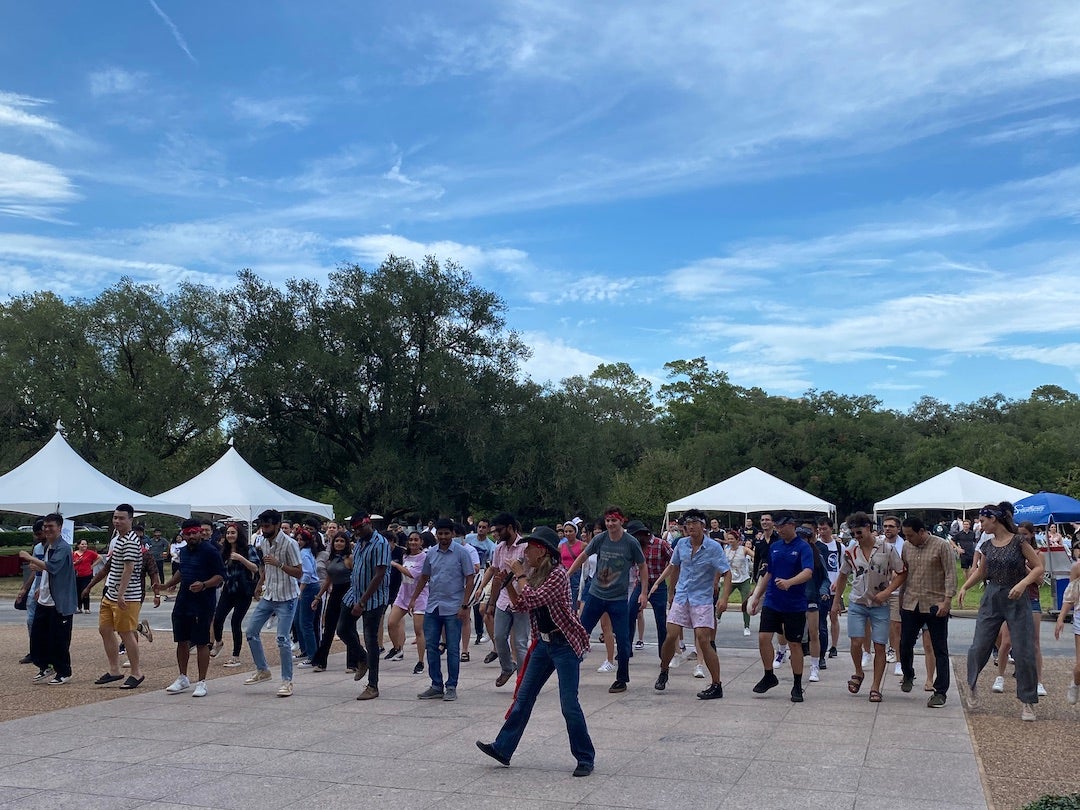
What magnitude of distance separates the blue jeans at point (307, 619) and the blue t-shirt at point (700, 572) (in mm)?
4993

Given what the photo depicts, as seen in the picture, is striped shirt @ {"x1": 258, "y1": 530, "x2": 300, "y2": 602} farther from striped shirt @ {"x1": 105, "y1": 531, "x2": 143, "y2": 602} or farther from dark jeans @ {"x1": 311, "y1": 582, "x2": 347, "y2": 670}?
dark jeans @ {"x1": 311, "y1": 582, "x2": 347, "y2": 670}

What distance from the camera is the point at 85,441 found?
42.4m

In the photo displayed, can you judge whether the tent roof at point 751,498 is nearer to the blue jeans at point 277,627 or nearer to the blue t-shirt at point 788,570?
the blue t-shirt at point 788,570

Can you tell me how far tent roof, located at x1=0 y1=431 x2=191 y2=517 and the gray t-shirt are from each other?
1544 cm

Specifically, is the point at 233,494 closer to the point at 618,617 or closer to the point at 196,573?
the point at 196,573

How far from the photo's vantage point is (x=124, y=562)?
1030 centimetres

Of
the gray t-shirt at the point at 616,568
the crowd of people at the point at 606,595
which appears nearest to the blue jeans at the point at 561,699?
the crowd of people at the point at 606,595

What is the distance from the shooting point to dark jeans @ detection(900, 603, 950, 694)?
9.21m

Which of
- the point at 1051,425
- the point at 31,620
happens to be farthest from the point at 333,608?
the point at 1051,425

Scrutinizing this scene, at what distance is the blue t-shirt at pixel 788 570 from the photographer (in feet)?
31.0

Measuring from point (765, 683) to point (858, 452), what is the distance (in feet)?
200

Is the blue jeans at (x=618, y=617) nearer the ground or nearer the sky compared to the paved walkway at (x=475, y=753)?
nearer the sky

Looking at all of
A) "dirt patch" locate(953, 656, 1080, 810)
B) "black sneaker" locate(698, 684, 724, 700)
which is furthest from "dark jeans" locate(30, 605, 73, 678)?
"dirt patch" locate(953, 656, 1080, 810)

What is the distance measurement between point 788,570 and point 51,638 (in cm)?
791
